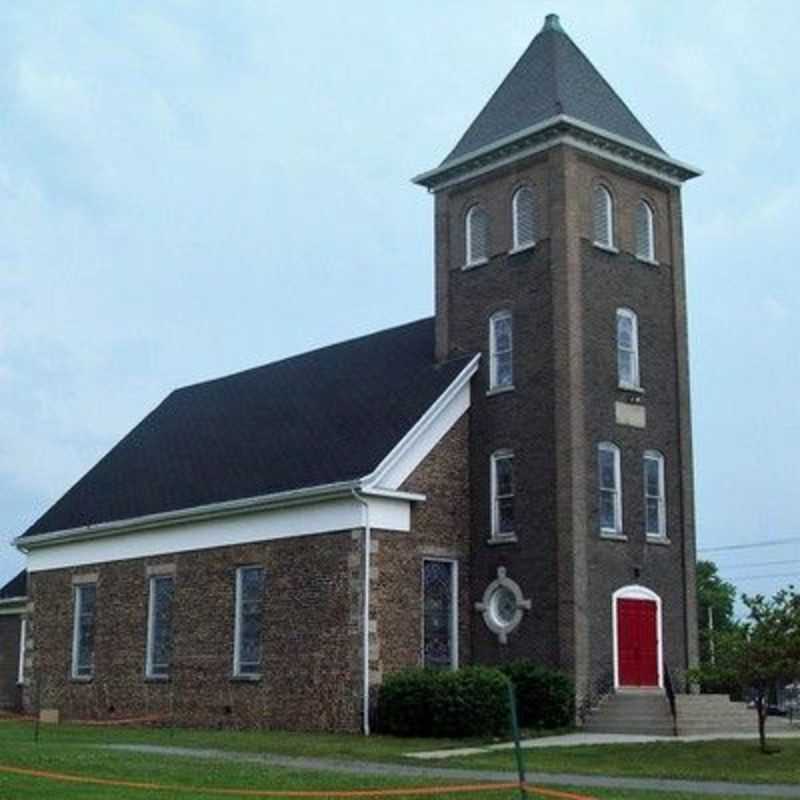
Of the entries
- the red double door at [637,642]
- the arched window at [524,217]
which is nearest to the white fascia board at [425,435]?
the arched window at [524,217]

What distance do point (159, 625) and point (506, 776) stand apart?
19457 millimetres

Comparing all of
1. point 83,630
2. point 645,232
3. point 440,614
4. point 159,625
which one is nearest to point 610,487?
point 440,614

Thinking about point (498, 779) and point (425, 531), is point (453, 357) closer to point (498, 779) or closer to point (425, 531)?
point (425, 531)

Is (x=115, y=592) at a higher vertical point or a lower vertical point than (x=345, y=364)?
lower

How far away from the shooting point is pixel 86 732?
3167 centimetres

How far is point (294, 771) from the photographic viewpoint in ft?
64.1

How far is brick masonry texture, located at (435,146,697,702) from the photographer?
101 feet

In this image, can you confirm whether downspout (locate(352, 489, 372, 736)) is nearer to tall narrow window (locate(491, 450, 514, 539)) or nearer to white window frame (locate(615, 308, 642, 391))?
tall narrow window (locate(491, 450, 514, 539))

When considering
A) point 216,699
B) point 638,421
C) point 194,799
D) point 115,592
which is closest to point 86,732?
point 216,699

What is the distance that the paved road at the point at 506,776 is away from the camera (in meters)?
17.8

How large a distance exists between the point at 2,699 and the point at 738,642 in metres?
30.4

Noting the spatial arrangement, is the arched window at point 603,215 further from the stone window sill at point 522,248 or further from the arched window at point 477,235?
the arched window at point 477,235

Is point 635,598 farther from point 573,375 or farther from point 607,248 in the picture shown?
point 607,248

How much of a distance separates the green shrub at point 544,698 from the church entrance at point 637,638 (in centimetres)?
192
